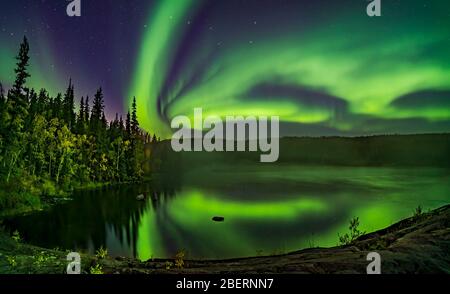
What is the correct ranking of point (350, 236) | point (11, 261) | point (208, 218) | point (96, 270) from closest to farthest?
point (96, 270) < point (11, 261) < point (350, 236) < point (208, 218)

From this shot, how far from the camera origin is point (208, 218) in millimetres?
12828

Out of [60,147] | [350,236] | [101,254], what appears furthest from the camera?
[60,147]

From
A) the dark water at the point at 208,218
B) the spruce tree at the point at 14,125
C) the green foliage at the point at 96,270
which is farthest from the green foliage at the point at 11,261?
the spruce tree at the point at 14,125

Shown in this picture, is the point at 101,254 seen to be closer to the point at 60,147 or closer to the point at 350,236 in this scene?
the point at 350,236

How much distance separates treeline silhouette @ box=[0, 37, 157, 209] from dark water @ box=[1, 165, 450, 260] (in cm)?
168

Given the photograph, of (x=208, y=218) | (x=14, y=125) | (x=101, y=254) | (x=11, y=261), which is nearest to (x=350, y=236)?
(x=208, y=218)

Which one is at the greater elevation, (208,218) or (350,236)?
(208,218)

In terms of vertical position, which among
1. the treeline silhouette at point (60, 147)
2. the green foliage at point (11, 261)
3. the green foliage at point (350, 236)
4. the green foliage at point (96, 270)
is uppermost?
the treeline silhouette at point (60, 147)

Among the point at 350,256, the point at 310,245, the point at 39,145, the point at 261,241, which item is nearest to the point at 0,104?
the point at 39,145

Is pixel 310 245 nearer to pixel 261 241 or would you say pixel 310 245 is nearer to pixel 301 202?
pixel 261 241

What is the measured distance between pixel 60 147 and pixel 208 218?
11354mm

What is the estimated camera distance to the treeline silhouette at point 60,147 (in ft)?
44.8

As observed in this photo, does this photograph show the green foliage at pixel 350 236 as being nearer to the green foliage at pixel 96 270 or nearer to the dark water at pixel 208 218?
the dark water at pixel 208 218

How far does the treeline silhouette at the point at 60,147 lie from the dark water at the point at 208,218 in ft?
5.50
